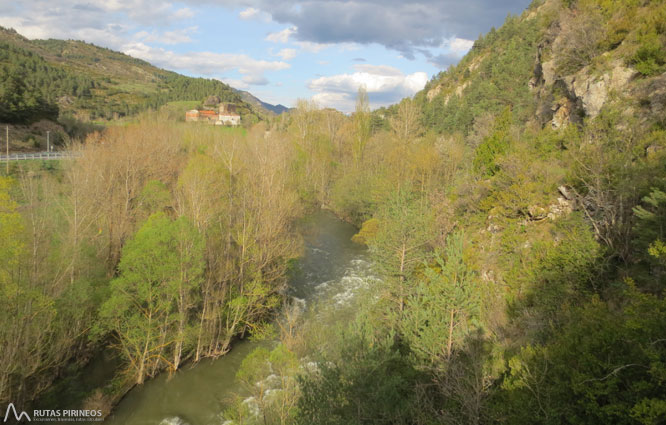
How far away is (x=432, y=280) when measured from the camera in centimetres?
1249

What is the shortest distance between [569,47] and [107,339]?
31.3 m

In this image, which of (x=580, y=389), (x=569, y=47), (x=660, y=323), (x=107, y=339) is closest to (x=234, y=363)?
(x=107, y=339)

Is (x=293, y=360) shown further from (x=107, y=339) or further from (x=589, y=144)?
(x=589, y=144)

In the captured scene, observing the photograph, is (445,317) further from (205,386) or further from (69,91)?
(69,91)

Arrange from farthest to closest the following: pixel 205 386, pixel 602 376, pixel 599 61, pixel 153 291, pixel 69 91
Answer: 1. pixel 69 91
2. pixel 599 61
3. pixel 205 386
4. pixel 153 291
5. pixel 602 376

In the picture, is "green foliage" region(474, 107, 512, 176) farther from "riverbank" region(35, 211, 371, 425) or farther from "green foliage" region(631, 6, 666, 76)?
"riverbank" region(35, 211, 371, 425)

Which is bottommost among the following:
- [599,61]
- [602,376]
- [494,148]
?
[602,376]

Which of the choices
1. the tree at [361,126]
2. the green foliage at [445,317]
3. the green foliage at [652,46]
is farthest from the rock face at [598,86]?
the tree at [361,126]

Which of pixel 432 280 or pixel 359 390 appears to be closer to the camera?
pixel 359 390

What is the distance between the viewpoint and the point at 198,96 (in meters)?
147

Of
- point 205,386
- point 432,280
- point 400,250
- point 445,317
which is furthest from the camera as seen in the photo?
point 400,250

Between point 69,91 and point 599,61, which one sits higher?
point 69,91

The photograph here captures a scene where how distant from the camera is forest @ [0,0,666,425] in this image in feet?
28.5

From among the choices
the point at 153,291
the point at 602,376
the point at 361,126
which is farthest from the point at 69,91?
the point at 602,376
